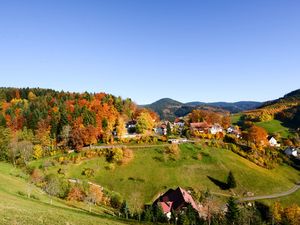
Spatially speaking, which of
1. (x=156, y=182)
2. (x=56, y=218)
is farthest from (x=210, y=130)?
(x=56, y=218)

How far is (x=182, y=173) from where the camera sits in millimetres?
101625

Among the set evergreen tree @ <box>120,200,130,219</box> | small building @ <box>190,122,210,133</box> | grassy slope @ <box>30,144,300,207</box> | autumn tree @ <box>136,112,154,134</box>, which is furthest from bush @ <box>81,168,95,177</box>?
small building @ <box>190,122,210,133</box>

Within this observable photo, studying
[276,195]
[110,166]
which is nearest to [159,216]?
[110,166]

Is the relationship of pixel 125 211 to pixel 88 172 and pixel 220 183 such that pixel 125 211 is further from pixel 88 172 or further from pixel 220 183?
pixel 220 183

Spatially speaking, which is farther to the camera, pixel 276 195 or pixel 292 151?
pixel 292 151

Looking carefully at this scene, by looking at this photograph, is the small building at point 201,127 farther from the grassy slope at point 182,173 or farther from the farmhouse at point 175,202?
the farmhouse at point 175,202

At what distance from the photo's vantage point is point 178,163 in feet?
352

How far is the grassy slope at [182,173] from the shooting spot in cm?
9316

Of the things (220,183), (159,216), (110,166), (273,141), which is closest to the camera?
(159,216)

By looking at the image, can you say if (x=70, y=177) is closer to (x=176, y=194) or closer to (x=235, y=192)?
(x=176, y=194)

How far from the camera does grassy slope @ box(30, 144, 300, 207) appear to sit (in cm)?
9316

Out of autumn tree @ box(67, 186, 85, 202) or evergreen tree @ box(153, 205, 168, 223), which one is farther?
autumn tree @ box(67, 186, 85, 202)

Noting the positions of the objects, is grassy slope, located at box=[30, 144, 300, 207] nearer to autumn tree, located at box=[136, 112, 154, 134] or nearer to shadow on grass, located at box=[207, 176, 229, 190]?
shadow on grass, located at box=[207, 176, 229, 190]

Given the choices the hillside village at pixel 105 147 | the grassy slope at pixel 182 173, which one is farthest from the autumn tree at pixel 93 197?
the grassy slope at pixel 182 173
